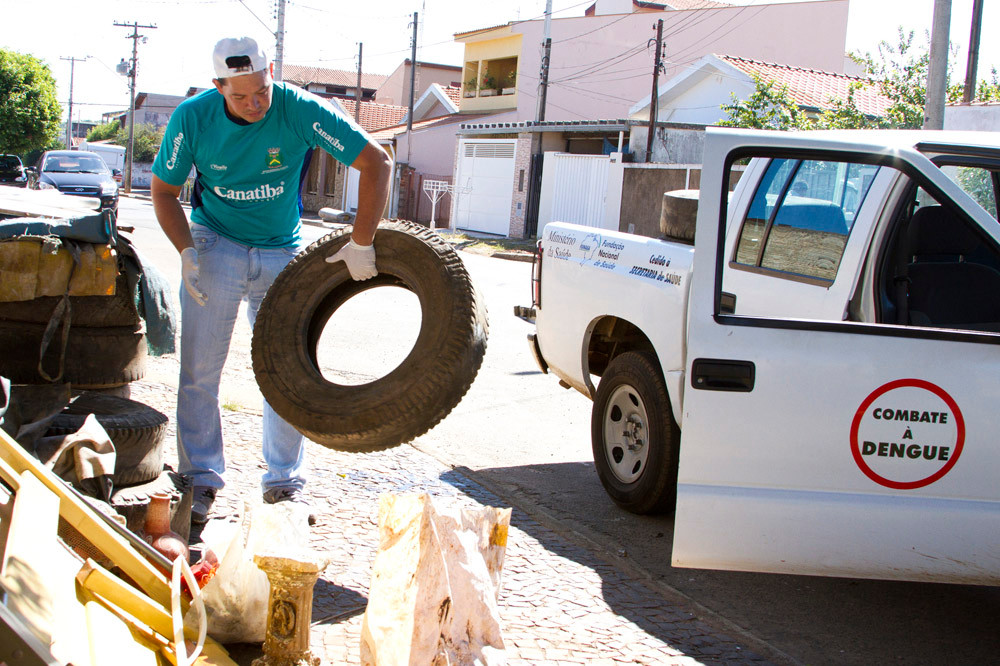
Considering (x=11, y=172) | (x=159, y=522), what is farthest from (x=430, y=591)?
(x=11, y=172)

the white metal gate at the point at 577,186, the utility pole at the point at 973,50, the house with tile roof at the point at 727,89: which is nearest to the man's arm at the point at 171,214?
the utility pole at the point at 973,50

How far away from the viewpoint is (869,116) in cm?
2042

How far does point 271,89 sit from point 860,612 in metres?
3.23

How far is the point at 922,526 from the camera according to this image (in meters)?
3.31

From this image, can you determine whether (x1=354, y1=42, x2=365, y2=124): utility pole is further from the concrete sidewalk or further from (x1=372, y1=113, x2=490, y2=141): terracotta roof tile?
the concrete sidewalk

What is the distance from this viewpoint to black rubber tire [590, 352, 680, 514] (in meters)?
4.51

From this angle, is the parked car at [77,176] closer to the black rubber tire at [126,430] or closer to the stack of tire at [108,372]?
the stack of tire at [108,372]

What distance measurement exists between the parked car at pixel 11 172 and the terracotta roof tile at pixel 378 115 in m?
18.8

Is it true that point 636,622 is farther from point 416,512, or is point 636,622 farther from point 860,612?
point 416,512

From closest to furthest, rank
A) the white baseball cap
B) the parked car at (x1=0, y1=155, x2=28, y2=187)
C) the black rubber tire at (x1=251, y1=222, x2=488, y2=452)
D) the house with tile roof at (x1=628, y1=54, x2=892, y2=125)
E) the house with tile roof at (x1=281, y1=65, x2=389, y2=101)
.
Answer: the black rubber tire at (x1=251, y1=222, x2=488, y2=452), the white baseball cap, the house with tile roof at (x1=628, y1=54, x2=892, y2=125), the parked car at (x1=0, y1=155, x2=28, y2=187), the house with tile roof at (x1=281, y1=65, x2=389, y2=101)

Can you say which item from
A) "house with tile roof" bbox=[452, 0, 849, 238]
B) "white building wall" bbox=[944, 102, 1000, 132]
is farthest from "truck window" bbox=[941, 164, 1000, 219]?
"house with tile roof" bbox=[452, 0, 849, 238]

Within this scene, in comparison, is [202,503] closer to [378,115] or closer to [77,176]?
[77,176]

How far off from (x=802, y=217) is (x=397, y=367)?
2.82 metres

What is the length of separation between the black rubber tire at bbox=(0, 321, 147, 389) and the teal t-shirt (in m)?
0.80
